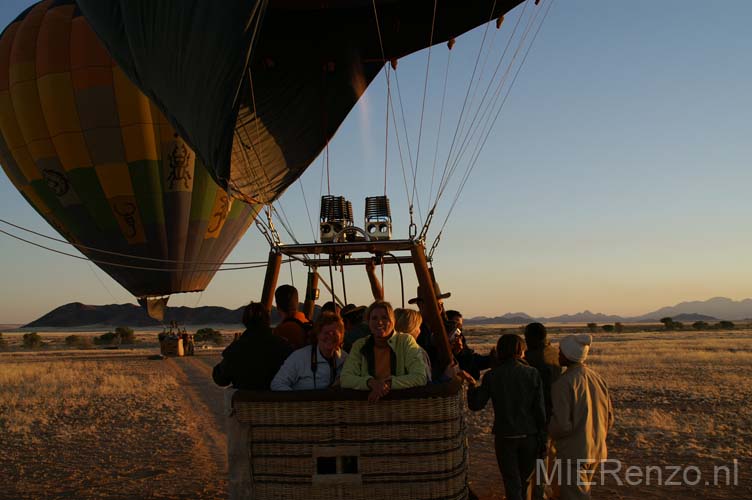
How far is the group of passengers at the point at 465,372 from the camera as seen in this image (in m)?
4.18

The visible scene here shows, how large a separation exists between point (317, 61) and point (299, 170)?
4.72 feet

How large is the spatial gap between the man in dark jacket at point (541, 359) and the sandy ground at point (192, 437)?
890 mm

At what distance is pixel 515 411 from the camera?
4.85 meters

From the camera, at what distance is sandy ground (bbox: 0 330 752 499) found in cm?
682

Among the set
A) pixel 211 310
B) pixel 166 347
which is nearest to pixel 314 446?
pixel 166 347

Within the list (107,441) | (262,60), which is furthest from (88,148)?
(262,60)

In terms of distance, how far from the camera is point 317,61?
880cm

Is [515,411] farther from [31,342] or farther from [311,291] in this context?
→ [31,342]

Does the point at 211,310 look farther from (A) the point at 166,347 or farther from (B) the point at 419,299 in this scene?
(B) the point at 419,299

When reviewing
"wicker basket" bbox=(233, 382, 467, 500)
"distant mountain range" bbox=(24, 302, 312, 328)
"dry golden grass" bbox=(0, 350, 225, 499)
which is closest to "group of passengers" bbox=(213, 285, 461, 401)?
"wicker basket" bbox=(233, 382, 467, 500)

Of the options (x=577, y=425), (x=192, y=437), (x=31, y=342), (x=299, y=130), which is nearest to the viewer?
(x=577, y=425)

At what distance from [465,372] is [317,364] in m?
1.28

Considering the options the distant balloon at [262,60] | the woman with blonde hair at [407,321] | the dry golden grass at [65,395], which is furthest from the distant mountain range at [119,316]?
the woman with blonde hair at [407,321]

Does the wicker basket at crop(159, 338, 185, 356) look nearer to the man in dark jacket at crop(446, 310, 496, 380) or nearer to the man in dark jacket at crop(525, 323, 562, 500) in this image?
the man in dark jacket at crop(446, 310, 496, 380)
